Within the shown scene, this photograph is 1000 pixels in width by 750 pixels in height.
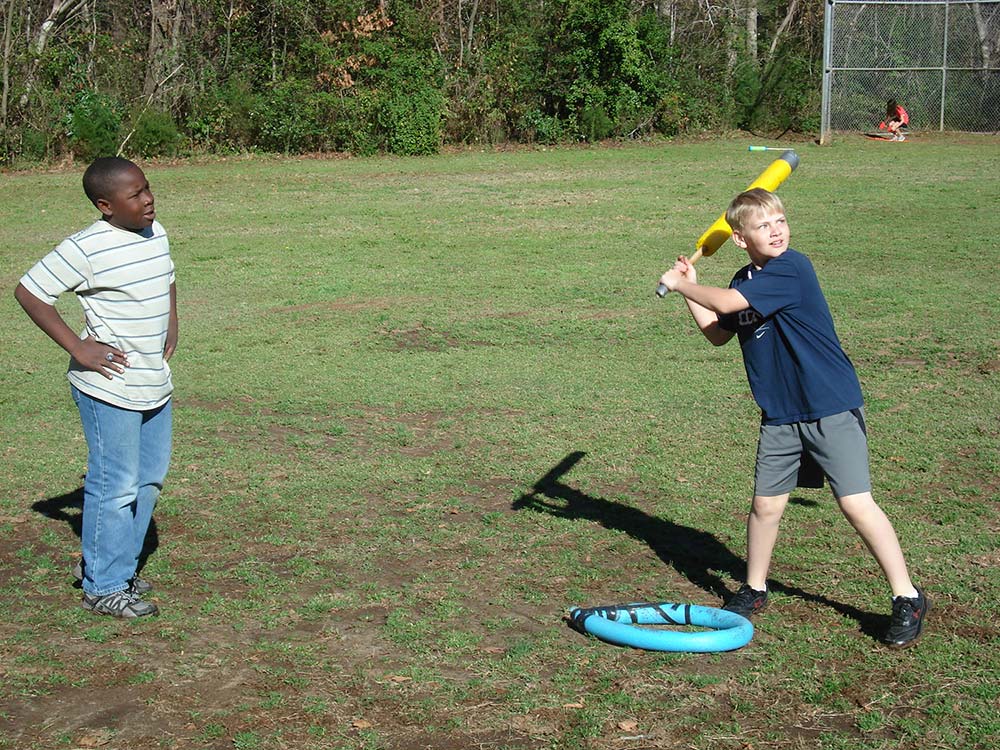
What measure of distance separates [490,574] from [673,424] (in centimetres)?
248

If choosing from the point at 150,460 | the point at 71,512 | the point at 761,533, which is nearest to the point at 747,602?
the point at 761,533

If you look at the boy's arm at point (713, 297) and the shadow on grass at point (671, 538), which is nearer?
the boy's arm at point (713, 297)

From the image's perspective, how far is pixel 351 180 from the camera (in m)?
20.0

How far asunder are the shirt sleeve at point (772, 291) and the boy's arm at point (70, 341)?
2455 millimetres

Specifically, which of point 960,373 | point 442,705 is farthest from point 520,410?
point 442,705

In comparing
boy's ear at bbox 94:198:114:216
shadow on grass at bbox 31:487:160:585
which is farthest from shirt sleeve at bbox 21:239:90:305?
shadow on grass at bbox 31:487:160:585

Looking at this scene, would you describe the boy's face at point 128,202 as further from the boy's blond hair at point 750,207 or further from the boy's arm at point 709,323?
the boy's blond hair at point 750,207

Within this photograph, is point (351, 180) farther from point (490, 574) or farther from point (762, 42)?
point (490, 574)

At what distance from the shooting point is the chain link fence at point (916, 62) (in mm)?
24719

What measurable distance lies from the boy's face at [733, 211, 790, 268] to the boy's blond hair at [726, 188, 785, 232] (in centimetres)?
1

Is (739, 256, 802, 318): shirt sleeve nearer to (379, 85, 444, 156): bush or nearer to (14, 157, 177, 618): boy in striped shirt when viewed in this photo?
(14, 157, 177, 618): boy in striped shirt

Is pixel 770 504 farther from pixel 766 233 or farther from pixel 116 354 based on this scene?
pixel 116 354

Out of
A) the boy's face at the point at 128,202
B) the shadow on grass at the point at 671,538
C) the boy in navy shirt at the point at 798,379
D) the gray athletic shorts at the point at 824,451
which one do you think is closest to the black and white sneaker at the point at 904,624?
the boy in navy shirt at the point at 798,379

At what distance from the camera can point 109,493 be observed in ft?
15.4
